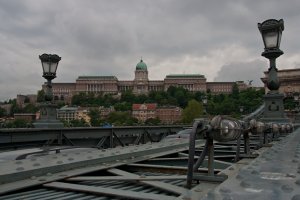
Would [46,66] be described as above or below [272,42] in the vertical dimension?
below

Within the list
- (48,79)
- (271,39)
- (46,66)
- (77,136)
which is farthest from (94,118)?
(271,39)

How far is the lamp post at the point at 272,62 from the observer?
12.7 metres

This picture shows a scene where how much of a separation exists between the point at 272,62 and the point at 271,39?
720 mm

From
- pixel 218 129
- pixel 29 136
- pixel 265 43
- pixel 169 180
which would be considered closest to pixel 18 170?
pixel 169 180

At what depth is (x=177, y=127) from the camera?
83.8 feet

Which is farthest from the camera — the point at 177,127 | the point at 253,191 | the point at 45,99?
the point at 177,127

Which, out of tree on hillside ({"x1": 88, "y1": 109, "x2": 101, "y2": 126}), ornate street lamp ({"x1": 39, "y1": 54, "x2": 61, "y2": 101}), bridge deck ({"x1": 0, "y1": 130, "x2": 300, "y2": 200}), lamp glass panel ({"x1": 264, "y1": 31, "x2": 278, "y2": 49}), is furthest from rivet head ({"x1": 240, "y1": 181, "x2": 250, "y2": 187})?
tree on hillside ({"x1": 88, "y1": 109, "x2": 101, "y2": 126})

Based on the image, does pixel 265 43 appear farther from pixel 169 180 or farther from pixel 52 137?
pixel 169 180

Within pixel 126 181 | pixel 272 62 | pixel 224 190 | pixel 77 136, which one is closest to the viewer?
pixel 224 190

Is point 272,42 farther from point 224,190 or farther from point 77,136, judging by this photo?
point 224,190

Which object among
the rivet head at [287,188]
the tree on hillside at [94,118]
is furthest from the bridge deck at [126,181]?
the tree on hillside at [94,118]

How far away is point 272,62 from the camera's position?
43.0ft

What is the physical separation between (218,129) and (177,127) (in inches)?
891

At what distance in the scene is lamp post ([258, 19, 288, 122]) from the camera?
12727mm
